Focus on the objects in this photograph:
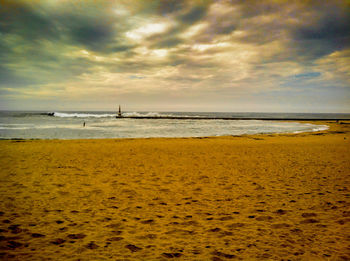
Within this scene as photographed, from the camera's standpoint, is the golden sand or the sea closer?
the golden sand

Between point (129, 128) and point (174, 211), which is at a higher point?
point (129, 128)

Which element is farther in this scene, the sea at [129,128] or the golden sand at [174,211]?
the sea at [129,128]

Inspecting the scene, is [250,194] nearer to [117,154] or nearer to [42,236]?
[42,236]

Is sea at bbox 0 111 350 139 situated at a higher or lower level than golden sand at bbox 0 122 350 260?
higher

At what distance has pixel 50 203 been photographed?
5328mm

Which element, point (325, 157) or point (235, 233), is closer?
point (235, 233)

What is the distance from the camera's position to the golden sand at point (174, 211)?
3434mm

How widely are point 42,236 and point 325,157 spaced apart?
12.6m

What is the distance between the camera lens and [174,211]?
496cm

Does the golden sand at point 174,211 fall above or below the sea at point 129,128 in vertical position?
below

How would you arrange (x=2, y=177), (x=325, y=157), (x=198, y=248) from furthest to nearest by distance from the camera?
(x=325, y=157) → (x=2, y=177) → (x=198, y=248)

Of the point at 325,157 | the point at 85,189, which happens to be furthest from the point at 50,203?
the point at 325,157

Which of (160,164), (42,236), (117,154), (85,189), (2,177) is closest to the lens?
(42,236)

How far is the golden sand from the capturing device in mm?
3434
